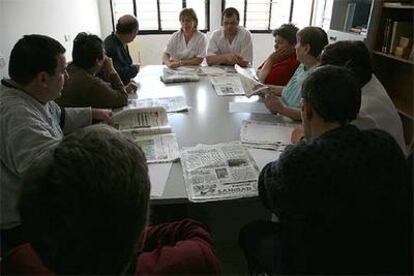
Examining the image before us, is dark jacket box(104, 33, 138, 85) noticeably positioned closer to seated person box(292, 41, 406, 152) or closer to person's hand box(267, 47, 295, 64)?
person's hand box(267, 47, 295, 64)

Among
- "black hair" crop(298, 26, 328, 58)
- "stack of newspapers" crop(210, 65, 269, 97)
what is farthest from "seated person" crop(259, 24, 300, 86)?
"black hair" crop(298, 26, 328, 58)

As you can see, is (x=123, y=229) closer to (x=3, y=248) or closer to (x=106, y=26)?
(x=3, y=248)

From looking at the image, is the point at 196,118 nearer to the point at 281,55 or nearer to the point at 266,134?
the point at 266,134

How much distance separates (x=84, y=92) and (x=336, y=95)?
1.33m

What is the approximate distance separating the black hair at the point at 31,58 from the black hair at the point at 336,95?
3.10 ft

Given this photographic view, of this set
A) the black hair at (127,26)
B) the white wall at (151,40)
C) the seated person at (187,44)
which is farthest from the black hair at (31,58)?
the white wall at (151,40)

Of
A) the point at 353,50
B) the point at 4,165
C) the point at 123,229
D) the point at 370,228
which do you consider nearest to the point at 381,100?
the point at 353,50

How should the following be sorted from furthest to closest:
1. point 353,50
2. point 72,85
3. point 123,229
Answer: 1. point 72,85
2. point 353,50
3. point 123,229

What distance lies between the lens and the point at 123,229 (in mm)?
539

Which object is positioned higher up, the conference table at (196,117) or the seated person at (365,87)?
the seated person at (365,87)

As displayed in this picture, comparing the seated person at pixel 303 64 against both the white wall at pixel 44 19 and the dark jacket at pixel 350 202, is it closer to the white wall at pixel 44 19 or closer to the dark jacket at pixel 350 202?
the dark jacket at pixel 350 202

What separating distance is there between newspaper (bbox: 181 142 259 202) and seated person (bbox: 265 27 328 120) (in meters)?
0.44

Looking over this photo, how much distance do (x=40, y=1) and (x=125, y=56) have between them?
1.13 meters

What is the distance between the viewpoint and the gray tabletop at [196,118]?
1.20 m
